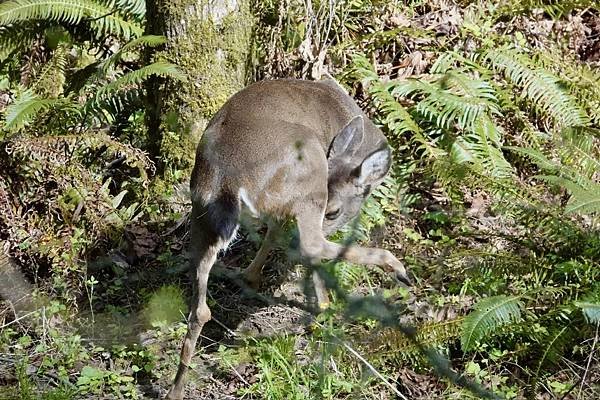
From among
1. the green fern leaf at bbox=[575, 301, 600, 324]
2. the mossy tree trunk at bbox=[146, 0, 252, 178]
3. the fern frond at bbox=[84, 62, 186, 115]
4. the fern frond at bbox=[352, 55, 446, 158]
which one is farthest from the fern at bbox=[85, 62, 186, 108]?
the green fern leaf at bbox=[575, 301, 600, 324]

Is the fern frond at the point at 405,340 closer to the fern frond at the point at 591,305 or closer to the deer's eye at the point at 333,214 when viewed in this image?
the fern frond at the point at 591,305

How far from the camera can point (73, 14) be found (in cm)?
741

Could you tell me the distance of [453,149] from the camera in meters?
7.13

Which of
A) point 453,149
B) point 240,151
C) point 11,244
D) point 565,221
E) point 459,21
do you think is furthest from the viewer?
point 459,21

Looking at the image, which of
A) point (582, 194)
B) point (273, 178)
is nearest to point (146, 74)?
point (273, 178)

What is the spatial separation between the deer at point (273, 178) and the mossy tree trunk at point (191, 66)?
2.67 ft

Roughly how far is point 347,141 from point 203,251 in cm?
143

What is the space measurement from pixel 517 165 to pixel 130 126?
3.13m

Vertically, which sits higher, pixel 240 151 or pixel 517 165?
pixel 240 151

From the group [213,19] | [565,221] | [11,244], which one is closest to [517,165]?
[565,221]

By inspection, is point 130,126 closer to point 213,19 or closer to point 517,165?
point 213,19

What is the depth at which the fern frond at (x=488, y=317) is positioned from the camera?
5301 mm

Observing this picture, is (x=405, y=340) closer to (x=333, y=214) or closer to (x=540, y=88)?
(x=333, y=214)

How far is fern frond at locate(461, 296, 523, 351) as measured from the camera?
530 centimetres
